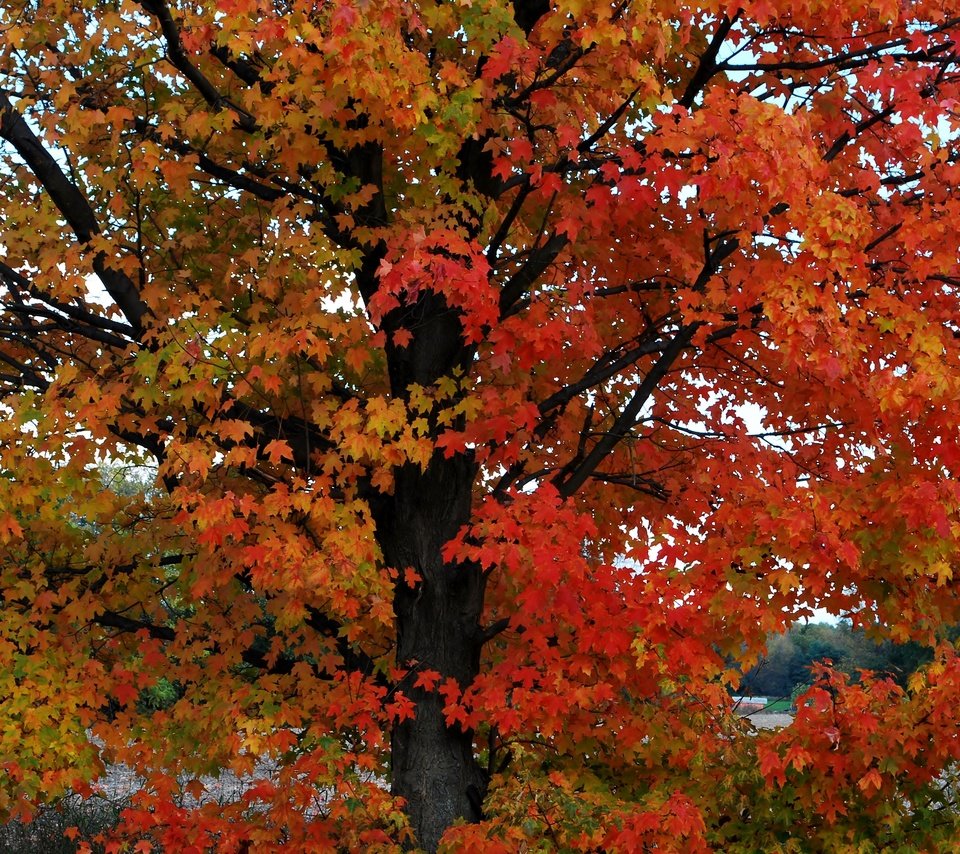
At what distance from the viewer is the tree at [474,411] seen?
7.64 m

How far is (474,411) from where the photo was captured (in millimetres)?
8617

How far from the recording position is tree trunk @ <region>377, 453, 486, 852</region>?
29.7ft

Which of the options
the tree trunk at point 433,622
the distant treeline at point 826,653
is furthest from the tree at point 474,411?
the distant treeline at point 826,653

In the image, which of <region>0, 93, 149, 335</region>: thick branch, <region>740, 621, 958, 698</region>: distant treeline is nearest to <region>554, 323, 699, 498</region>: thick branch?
<region>0, 93, 149, 335</region>: thick branch

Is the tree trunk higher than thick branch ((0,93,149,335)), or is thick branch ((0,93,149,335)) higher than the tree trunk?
thick branch ((0,93,149,335))

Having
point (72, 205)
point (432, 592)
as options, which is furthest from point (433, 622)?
point (72, 205)

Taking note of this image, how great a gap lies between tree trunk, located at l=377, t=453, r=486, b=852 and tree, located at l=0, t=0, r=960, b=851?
3 cm

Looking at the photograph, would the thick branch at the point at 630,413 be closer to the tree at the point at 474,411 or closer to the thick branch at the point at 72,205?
the tree at the point at 474,411

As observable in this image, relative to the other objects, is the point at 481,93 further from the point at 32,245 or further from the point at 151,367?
the point at 32,245

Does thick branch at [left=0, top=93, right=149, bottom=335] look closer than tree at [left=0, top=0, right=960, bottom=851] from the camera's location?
No

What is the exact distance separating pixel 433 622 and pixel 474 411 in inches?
78.6

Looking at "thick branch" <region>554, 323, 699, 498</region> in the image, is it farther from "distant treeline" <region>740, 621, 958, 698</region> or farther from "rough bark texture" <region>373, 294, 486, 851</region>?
"distant treeline" <region>740, 621, 958, 698</region>

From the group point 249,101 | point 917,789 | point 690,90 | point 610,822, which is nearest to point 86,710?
point 610,822

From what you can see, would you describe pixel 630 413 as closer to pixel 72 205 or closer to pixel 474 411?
pixel 474 411
